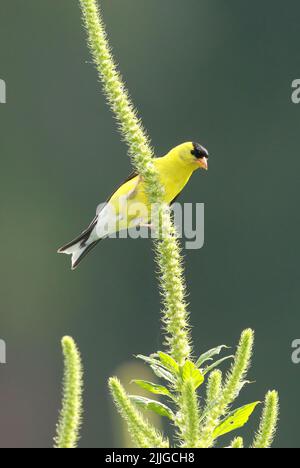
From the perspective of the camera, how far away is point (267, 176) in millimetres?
15914

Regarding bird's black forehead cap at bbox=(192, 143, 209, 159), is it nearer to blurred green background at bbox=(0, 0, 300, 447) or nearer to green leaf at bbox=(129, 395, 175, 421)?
green leaf at bbox=(129, 395, 175, 421)

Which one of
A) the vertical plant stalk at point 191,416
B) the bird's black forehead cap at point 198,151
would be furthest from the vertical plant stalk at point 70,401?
the bird's black forehead cap at point 198,151

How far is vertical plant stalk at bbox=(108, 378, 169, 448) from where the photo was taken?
3.15ft

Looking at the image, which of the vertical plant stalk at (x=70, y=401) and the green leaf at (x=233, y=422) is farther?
the green leaf at (x=233, y=422)

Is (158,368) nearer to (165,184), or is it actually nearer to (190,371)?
(190,371)

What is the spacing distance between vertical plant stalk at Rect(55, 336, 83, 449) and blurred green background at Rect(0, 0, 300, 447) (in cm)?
1144

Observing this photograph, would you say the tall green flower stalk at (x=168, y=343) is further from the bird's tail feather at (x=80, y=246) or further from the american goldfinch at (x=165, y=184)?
the bird's tail feather at (x=80, y=246)

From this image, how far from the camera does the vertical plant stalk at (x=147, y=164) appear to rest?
1065mm

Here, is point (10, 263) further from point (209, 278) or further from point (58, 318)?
point (209, 278)

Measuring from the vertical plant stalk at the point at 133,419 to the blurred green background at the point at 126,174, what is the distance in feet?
37.1

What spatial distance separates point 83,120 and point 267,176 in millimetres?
3426

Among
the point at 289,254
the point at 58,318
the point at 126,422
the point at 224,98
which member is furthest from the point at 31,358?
the point at 126,422

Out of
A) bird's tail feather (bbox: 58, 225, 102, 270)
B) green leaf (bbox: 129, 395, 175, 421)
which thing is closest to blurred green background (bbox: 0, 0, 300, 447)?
bird's tail feather (bbox: 58, 225, 102, 270)

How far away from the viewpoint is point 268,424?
952 mm
